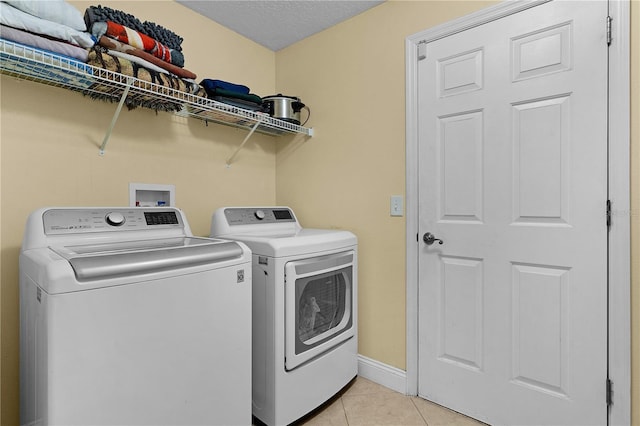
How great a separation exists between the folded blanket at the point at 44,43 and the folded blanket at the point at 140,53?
112 millimetres

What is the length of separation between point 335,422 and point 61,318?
4.45 ft

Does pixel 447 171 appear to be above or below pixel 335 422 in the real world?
above

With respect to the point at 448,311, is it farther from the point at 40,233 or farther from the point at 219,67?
the point at 219,67

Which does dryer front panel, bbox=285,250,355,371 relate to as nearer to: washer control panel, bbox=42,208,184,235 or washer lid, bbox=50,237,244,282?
washer lid, bbox=50,237,244,282

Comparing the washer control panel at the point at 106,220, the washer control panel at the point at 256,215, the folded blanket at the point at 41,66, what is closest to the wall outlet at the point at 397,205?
the washer control panel at the point at 256,215

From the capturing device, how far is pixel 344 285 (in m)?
1.96

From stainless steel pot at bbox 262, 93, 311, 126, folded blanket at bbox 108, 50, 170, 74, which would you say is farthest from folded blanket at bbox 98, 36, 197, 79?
stainless steel pot at bbox 262, 93, 311, 126

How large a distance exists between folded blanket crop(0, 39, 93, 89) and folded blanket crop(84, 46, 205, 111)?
0.21 feet

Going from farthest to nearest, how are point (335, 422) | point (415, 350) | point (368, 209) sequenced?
1. point (368, 209)
2. point (415, 350)
3. point (335, 422)

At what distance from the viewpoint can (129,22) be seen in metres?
1.54

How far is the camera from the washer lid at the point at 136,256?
999 millimetres

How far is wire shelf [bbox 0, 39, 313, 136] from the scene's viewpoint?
1246mm

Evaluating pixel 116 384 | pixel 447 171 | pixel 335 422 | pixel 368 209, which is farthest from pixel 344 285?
pixel 116 384

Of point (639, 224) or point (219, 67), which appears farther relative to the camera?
point (219, 67)
